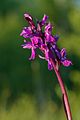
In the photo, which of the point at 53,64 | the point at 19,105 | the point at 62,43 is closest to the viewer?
the point at 53,64

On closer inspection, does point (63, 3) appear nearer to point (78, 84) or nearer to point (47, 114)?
point (78, 84)

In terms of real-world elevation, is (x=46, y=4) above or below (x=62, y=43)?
above

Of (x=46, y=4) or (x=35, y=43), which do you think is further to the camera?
(x=46, y=4)

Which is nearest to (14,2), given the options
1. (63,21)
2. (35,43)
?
(63,21)

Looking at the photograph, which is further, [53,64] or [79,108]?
[79,108]

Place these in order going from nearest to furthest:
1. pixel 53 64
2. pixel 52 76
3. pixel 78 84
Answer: pixel 53 64, pixel 78 84, pixel 52 76

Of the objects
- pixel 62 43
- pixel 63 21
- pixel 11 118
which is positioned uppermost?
pixel 63 21

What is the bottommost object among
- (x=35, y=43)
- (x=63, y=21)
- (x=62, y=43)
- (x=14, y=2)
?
(x=35, y=43)

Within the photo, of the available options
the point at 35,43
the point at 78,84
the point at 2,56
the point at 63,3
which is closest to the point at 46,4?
the point at 63,3

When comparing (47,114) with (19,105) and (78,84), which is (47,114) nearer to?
(19,105)
